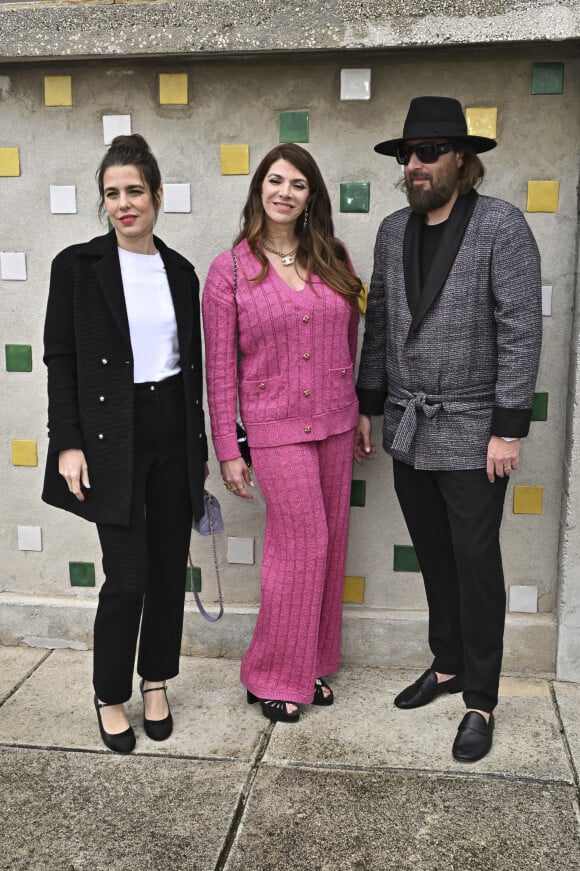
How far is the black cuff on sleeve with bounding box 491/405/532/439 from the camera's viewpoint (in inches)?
117

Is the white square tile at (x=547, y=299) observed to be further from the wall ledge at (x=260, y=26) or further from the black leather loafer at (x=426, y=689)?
the black leather loafer at (x=426, y=689)

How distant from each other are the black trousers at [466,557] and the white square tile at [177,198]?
125 centimetres

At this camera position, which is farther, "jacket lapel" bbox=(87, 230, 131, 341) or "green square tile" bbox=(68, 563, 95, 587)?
"green square tile" bbox=(68, 563, 95, 587)

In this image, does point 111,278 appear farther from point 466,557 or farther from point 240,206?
point 466,557

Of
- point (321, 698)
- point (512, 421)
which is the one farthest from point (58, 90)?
point (321, 698)

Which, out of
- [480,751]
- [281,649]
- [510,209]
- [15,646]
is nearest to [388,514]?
[281,649]

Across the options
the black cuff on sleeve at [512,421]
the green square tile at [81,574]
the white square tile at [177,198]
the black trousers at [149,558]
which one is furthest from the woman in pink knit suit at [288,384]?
the green square tile at [81,574]

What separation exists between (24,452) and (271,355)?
4.21 feet

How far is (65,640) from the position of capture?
402 centimetres

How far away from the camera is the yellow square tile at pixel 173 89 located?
11.7 feet

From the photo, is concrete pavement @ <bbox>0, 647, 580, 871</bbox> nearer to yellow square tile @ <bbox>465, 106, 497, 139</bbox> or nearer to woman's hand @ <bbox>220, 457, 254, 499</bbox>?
woman's hand @ <bbox>220, 457, 254, 499</bbox>

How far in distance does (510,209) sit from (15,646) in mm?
2617

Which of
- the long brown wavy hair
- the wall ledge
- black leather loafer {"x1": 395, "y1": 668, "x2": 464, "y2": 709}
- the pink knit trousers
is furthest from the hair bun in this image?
black leather loafer {"x1": 395, "y1": 668, "x2": 464, "y2": 709}

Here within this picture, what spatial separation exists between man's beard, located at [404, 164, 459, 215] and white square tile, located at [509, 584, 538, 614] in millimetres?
1550
